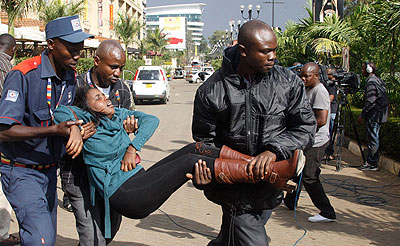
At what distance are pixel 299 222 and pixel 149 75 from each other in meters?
17.9

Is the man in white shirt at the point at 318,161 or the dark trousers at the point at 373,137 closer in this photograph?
the man in white shirt at the point at 318,161

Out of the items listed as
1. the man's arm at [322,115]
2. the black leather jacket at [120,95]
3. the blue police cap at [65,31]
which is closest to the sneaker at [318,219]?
the man's arm at [322,115]

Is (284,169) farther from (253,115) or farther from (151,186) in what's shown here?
(151,186)

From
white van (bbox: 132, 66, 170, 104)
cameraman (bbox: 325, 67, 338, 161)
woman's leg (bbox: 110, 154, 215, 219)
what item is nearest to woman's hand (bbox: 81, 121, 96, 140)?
woman's leg (bbox: 110, 154, 215, 219)

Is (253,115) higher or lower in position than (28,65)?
lower

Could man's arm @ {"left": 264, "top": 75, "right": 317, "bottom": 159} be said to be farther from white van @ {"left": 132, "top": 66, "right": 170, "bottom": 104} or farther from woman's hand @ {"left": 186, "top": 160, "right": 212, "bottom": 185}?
white van @ {"left": 132, "top": 66, "right": 170, "bottom": 104}

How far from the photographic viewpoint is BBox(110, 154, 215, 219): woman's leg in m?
3.04

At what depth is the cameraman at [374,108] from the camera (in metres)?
8.39

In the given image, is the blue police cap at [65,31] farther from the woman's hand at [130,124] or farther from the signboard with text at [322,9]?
the signboard with text at [322,9]

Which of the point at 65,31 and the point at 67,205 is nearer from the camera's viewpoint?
the point at 65,31

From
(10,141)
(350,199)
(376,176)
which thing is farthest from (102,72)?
(376,176)

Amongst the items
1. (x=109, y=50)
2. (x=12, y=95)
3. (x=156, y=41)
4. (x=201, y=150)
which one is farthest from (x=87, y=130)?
(x=156, y=41)

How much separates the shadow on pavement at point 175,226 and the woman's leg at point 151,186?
223 cm

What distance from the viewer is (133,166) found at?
3246 mm
